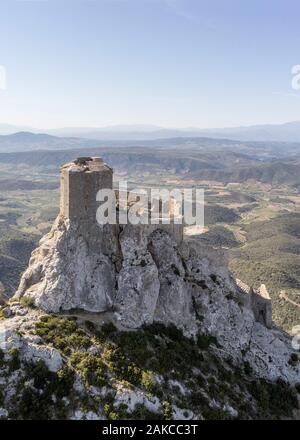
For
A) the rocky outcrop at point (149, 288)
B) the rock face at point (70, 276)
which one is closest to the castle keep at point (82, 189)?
the rock face at point (70, 276)

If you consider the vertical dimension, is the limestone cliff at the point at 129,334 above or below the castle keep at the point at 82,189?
below

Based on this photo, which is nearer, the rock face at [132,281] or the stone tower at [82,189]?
the rock face at [132,281]

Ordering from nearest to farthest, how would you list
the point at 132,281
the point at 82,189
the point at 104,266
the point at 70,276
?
1. the point at 70,276
2. the point at 82,189
3. the point at 132,281
4. the point at 104,266

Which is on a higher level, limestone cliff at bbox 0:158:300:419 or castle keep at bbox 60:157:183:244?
castle keep at bbox 60:157:183:244

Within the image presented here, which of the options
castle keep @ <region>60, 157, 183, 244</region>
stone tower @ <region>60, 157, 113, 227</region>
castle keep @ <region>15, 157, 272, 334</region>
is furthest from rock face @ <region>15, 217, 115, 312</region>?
stone tower @ <region>60, 157, 113, 227</region>

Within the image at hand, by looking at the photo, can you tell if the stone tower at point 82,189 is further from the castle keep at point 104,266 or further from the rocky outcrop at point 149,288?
the rocky outcrop at point 149,288

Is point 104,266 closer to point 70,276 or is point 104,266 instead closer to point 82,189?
point 70,276

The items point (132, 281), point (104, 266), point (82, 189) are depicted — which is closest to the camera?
point (82, 189)

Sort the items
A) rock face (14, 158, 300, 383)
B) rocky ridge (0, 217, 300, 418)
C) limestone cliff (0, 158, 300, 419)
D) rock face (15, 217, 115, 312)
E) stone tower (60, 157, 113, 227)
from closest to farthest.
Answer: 1. limestone cliff (0, 158, 300, 419)
2. rocky ridge (0, 217, 300, 418)
3. rock face (15, 217, 115, 312)
4. rock face (14, 158, 300, 383)
5. stone tower (60, 157, 113, 227)

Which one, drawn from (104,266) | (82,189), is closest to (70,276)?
(104,266)

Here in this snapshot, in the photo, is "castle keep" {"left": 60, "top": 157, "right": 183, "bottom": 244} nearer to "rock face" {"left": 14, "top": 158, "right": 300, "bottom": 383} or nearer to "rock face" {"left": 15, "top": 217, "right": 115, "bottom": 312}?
"rock face" {"left": 14, "top": 158, "right": 300, "bottom": 383}
